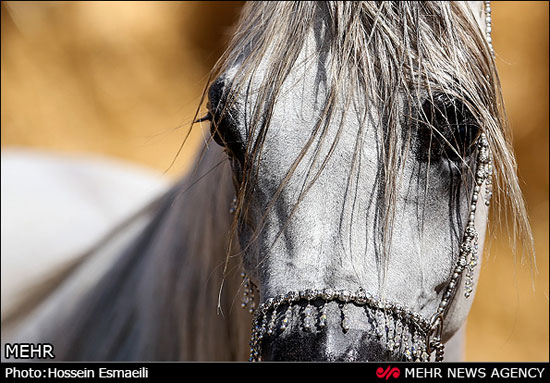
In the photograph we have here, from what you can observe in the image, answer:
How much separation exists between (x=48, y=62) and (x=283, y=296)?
435 centimetres

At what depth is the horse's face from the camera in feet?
2.16

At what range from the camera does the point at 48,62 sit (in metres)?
4.49

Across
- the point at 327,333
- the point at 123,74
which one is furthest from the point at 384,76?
the point at 123,74

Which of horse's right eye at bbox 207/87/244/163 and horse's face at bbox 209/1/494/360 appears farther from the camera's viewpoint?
horse's right eye at bbox 207/87/244/163

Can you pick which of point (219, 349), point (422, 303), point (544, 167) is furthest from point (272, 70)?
point (544, 167)

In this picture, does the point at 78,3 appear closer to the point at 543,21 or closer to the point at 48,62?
the point at 48,62
